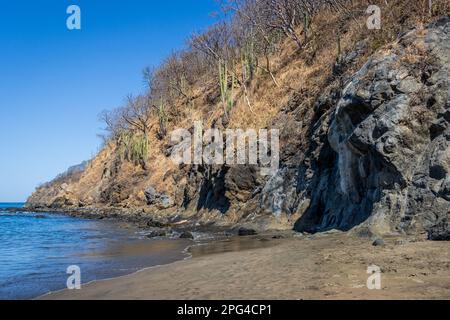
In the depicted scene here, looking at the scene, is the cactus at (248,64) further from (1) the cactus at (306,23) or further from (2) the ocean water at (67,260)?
(2) the ocean water at (67,260)

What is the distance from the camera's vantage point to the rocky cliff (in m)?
11.0

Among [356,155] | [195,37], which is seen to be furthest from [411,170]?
[195,37]

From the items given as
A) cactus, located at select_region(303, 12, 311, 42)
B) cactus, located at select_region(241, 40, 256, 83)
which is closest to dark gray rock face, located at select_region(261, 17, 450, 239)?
cactus, located at select_region(303, 12, 311, 42)

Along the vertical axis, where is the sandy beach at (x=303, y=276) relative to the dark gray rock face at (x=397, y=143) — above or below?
below

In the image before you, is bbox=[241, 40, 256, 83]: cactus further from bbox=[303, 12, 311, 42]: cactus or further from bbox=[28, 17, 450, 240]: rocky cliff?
bbox=[28, 17, 450, 240]: rocky cliff

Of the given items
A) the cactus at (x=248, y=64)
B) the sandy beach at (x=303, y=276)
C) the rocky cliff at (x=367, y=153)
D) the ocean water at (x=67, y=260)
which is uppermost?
the cactus at (x=248, y=64)

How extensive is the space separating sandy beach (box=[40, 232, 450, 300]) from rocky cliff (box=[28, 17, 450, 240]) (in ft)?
4.50

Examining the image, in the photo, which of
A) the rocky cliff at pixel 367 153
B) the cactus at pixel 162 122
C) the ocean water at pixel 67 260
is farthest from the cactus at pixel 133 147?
the ocean water at pixel 67 260

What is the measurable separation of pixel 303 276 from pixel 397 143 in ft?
18.5

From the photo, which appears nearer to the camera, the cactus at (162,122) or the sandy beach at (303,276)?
the sandy beach at (303,276)

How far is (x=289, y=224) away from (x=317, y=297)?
11465 millimetres

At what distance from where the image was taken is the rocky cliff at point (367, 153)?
1095 centimetres

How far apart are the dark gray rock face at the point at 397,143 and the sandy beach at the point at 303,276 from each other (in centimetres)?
124

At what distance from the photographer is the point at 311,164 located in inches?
704
